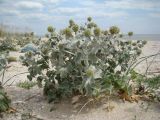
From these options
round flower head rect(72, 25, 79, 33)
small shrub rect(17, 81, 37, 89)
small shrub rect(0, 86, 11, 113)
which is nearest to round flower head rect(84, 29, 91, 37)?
round flower head rect(72, 25, 79, 33)

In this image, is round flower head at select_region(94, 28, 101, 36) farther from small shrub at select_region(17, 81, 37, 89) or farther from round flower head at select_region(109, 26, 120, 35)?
small shrub at select_region(17, 81, 37, 89)

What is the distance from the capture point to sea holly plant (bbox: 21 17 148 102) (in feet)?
13.3

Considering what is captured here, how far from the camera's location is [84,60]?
4.06m

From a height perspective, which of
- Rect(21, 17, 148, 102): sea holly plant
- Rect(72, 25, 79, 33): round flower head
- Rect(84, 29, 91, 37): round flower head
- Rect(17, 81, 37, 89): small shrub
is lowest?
Rect(17, 81, 37, 89): small shrub

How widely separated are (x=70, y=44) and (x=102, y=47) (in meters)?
0.41

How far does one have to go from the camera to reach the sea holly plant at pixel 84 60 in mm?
4043

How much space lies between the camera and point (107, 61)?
447 centimetres

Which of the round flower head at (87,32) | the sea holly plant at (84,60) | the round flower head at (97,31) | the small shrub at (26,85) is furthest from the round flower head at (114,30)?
the small shrub at (26,85)

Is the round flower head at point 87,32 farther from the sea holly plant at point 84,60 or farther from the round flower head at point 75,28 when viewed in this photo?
the round flower head at point 75,28

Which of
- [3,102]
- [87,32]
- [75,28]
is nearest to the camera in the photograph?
[87,32]

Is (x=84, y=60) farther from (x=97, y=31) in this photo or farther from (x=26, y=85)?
(x=26, y=85)

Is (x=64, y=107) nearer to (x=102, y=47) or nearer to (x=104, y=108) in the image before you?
(x=104, y=108)

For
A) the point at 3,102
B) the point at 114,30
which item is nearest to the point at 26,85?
the point at 3,102

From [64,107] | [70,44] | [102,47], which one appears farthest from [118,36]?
[64,107]
